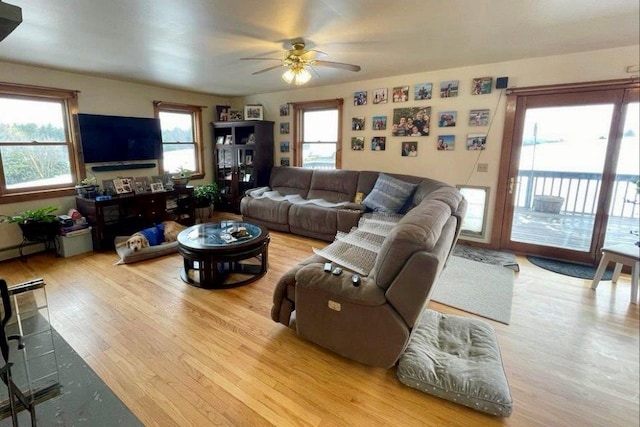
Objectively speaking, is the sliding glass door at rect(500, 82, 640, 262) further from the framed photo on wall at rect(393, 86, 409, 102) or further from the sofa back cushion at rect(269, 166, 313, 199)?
the sofa back cushion at rect(269, 166, 313, 199)

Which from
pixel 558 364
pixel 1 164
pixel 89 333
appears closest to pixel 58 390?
pixel 89 333

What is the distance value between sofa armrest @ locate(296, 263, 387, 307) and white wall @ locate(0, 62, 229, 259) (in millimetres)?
3834

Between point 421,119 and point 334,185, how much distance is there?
1.56 m

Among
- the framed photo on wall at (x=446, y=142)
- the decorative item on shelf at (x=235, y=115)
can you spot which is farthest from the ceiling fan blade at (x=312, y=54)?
the decorative item on shelf at (x=235, y=115)

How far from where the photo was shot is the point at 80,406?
3.92ft

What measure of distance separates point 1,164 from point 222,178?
303cm

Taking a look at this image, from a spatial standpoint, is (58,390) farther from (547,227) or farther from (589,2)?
(547,227)

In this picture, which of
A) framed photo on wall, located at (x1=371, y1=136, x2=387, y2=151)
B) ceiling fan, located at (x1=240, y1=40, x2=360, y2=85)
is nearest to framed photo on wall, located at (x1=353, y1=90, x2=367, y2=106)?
framed photo on wall, located at (x1=371, y1=136, x2=387, y2=151)

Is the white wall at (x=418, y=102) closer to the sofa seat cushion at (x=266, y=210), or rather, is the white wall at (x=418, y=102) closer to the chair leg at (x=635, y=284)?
the sofa seat cushion at (x=266, y=210)

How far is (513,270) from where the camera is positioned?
3256mm

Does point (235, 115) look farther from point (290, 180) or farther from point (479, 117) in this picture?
point (479, 117)

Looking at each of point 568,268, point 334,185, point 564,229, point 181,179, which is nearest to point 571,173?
point 564,229

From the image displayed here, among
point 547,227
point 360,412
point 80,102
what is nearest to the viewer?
point 360,412

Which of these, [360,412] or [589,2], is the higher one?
[589,2]
